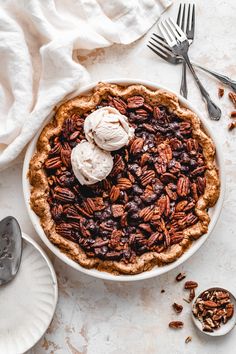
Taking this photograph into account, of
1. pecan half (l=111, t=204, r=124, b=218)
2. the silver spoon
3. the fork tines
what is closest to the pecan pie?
pecan half (l=111, t=204, r=124, b=218)

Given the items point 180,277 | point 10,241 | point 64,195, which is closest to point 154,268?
point 180,277

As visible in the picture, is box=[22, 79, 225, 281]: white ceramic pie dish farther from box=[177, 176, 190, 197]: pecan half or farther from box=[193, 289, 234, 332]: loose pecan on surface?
box=[193, 289, 234, 332]: loose pecan on surface

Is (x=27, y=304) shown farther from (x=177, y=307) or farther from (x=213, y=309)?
(x=213, y=309)

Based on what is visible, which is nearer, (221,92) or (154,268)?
(154,268)

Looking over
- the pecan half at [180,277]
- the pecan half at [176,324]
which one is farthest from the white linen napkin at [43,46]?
the pecan half at [176,324]

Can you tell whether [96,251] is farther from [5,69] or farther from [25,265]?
[5,69]

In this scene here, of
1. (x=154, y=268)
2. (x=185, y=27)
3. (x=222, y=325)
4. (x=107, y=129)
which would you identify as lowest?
(x=222, y=325)
